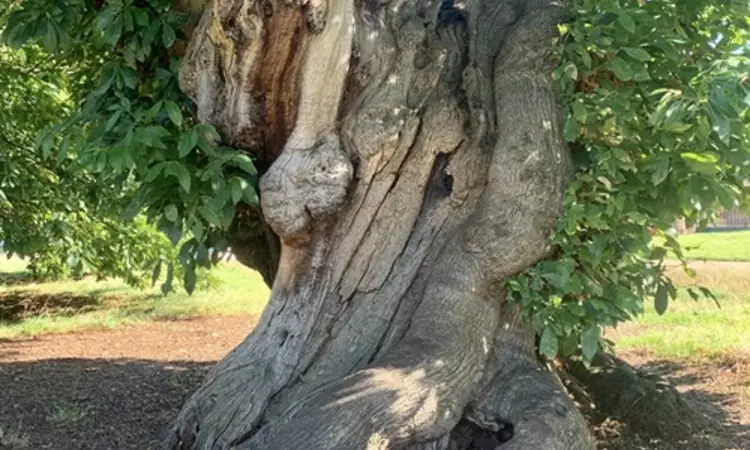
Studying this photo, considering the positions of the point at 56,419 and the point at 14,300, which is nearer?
the point at 56,419

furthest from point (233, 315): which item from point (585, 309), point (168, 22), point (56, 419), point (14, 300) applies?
point (585, 309)

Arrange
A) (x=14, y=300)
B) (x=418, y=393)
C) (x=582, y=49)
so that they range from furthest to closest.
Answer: (x=14, y=300) → (x=582, y=49) → (x=418, y=393)

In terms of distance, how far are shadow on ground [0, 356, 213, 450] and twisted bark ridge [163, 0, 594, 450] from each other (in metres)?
0.77

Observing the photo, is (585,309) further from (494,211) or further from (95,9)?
(95,9)

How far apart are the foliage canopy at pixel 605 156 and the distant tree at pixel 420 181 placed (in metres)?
0.01

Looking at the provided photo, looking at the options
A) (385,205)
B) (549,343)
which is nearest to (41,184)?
(385,205)

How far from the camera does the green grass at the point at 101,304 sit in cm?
1140

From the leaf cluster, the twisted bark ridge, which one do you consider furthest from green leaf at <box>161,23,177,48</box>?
the leaf cluster

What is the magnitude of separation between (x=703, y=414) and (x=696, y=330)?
325 centimetres

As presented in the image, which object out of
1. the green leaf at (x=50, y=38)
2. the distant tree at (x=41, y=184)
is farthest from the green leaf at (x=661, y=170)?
the distant tree at (x=41, y=184)

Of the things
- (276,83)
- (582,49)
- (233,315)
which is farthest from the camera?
(233,315)

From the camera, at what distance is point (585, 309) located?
139 inches

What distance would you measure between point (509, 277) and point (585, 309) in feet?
1.30

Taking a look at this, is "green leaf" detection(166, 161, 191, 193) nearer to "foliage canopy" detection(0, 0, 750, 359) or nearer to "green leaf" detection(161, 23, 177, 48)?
"foliage canopy" detection(0, 0, 750, 359)
